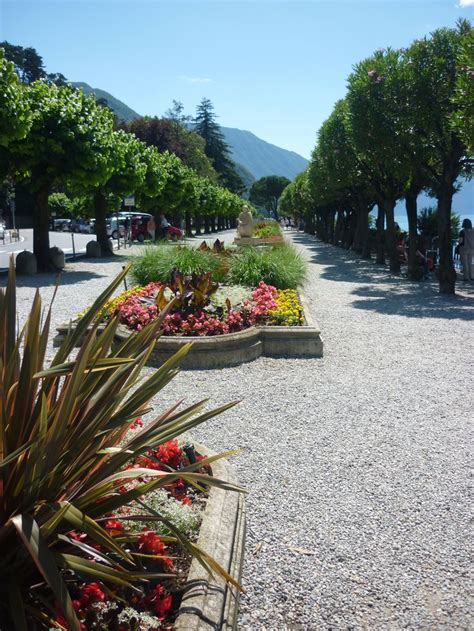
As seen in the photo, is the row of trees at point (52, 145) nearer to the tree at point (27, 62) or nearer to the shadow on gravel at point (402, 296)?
the shadow on gravel at point (402, 296)

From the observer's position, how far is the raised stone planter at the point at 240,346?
696 centimetres

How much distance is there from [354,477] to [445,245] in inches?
436

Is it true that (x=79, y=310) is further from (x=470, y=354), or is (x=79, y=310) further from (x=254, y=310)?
(x=470, y=354)

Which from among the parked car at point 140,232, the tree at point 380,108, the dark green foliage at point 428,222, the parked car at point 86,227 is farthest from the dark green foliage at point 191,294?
the parked car at point 86,227

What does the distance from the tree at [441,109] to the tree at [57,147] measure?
8.22 m

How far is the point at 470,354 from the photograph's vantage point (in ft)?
25.5

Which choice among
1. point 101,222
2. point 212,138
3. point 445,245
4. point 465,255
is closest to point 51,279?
point 101,222

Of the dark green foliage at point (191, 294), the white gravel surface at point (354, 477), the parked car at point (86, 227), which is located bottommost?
the white gravel surface at point (354, 477)

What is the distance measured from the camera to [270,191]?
157 m

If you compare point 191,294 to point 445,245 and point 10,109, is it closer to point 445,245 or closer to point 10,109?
point 10,109

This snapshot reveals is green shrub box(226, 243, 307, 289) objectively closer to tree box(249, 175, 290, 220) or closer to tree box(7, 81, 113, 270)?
tree box(7, 81, 113, 270)

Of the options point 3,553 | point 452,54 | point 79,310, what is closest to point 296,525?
point 3,553

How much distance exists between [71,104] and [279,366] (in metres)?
12.6

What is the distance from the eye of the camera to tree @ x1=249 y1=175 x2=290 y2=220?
155 m
